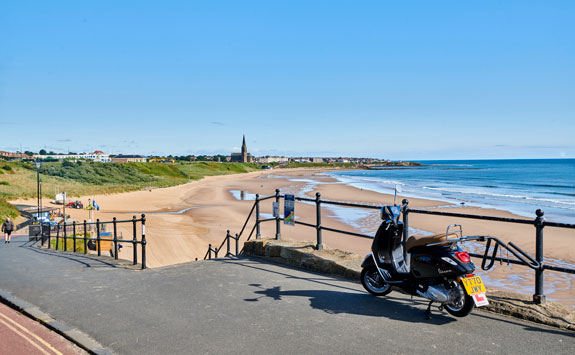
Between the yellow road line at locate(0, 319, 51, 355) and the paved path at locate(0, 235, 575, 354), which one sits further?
the yellow road line at locate(0, 319, 51, 355)

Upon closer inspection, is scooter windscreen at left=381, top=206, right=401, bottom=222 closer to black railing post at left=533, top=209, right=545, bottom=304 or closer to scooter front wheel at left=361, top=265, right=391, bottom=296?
scooter front wheel at left=361, top=265, right=391, bottom=296

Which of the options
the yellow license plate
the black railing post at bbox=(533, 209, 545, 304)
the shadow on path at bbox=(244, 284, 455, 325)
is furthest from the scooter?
the black railing post at bbox=(533, 209, 545, 304)

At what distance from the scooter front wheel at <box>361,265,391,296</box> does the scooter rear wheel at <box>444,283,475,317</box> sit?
0.98 meters

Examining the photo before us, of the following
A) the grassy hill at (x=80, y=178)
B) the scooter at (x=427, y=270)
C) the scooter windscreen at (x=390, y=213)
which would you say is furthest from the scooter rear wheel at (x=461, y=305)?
the grassy hill at (x=80, y=178)

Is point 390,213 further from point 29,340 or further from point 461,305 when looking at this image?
point 29,340

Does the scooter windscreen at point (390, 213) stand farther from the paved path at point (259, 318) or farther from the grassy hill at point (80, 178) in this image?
the grassy hill at point (80, 178)

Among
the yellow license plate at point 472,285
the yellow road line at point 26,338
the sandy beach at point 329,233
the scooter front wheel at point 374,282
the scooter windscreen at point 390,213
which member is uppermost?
the scooter windscreen at point 390,213

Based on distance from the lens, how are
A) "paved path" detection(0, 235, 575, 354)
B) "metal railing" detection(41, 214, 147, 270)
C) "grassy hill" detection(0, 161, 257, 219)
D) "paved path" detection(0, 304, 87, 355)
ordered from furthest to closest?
"grassy hill" detection(0, 161, 257, 219)
"metal railing" detection(41, 214, 147, 270)
"paved path" detection(0, 304, 87, 355)
"paved path" detection(0, 235, 575, 354)

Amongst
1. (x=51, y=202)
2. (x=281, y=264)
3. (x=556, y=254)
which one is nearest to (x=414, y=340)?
(x=281, y=264)

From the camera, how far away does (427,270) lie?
5363mm

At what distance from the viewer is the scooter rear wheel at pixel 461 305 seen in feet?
16.5

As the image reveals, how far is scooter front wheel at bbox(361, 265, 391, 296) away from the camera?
6074mm

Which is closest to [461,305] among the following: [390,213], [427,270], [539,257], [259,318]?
[427,270]

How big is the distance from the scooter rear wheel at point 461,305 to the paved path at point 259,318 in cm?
10
